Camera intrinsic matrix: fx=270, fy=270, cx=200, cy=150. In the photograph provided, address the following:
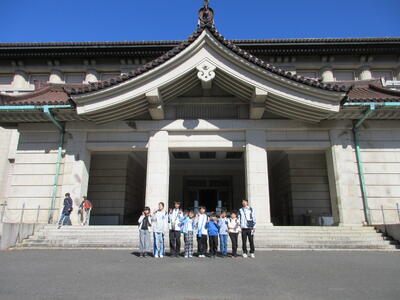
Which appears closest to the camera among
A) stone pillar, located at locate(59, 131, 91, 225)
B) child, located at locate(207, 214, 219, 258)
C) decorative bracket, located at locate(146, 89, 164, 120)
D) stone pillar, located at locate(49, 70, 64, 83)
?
child, located at locate(207, 214, 219, 258)

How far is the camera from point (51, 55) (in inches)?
834

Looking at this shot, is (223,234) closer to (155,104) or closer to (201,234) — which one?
Answer: (201,234)

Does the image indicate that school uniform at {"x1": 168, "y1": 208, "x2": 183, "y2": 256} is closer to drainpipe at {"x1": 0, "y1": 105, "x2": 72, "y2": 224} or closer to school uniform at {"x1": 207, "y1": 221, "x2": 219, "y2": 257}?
school uniform at {"x1": 207, "y1": 221, "x2": 219, "y2": 257}

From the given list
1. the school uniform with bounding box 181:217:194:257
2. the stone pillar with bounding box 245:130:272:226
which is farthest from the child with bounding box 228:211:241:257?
the stone pillar with bounding box 245:130:272:226

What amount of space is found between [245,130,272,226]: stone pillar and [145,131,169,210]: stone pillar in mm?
3812

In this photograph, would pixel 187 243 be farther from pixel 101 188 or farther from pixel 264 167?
pixel 101 188

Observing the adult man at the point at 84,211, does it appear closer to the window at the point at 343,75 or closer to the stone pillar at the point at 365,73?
the window at the point at 343,75

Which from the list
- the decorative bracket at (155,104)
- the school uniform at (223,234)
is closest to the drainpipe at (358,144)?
the school uniform at (223,234)

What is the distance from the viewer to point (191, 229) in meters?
8.53

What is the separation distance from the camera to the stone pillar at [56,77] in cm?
2127

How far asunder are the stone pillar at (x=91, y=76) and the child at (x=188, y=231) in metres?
16.7

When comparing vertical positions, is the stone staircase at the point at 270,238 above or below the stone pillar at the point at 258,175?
below

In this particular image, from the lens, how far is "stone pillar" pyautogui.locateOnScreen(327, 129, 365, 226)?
11820 mm

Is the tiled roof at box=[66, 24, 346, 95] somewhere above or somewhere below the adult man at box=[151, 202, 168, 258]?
above
